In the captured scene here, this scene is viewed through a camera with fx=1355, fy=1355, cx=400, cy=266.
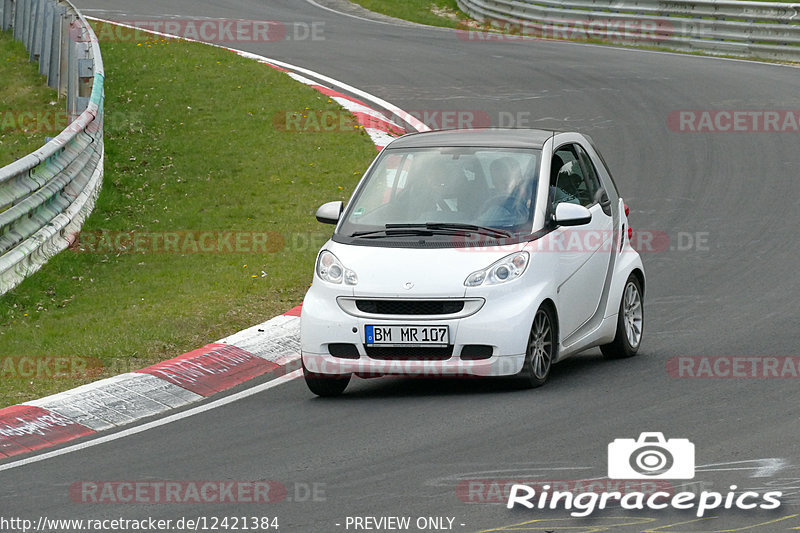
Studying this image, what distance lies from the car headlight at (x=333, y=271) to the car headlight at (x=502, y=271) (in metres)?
0.81

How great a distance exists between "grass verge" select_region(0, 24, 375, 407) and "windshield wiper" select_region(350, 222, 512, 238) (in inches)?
82.5

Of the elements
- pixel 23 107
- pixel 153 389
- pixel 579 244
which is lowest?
pixel 153 389

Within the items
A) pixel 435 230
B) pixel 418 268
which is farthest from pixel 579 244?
pixel 418 268

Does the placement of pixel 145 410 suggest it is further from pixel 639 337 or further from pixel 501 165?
pixel 639 337

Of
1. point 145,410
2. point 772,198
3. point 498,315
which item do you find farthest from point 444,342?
point 772,198

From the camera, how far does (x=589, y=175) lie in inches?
414

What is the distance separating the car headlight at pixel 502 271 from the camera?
29.2 feet

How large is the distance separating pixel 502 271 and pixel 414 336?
73cm

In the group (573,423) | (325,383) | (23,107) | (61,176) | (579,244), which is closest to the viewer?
(573,423)

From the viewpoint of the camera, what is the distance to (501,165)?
978cm

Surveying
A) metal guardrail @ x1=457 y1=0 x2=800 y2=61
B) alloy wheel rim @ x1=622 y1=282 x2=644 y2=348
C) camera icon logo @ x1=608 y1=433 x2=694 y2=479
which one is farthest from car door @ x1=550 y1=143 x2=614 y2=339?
metal guardrail @ x1=457 y1=0 x2=800 y2=61

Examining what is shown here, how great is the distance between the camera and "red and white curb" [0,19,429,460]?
849cm

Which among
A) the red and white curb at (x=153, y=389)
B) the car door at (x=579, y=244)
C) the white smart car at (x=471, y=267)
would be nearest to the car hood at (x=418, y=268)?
the white smart car at (x=471, y=267)

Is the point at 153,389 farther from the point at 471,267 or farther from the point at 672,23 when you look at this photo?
the point at 672,23
